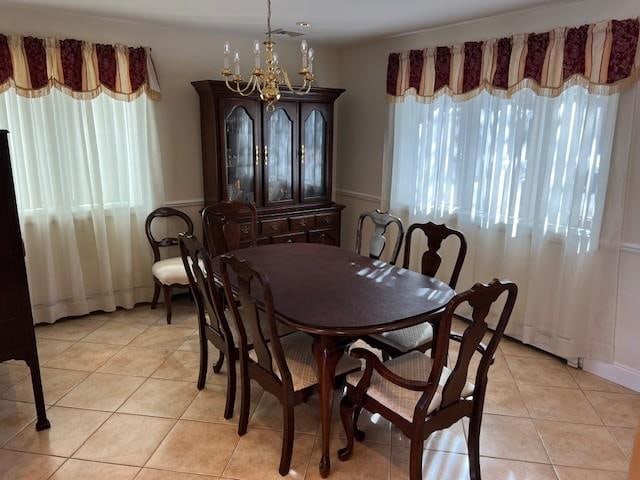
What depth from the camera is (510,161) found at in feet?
11.0

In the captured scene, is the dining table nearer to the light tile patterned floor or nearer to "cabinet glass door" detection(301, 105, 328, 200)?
the light tile patterned floor

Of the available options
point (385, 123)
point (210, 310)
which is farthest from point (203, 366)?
point (385, 123)

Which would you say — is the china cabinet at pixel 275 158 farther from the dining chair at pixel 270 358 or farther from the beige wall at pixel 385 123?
the dining chair at pixel 270 358

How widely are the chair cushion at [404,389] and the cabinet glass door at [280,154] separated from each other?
233 centimetres

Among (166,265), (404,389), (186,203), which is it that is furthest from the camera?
(186,203)

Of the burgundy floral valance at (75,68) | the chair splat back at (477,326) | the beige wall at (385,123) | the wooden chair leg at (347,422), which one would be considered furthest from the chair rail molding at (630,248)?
the burgundy floral valance at (75,68)

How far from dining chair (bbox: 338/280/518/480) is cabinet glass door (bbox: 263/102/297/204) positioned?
92.6 inches

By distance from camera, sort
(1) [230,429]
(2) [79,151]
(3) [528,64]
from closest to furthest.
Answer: (1) [230,429], (3) [528,64], (2) [79,151]

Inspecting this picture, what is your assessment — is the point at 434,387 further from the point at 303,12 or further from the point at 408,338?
the point at 303,12

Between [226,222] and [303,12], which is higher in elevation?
[303,12]

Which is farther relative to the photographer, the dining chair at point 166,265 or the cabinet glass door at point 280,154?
the cabinet glass door at point 280,154

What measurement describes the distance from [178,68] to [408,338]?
2.93m

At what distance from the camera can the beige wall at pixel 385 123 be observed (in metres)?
2.79

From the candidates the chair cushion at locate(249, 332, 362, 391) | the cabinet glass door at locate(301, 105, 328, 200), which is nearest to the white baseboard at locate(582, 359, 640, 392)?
the chair cushion at locate(249, 332, 362, 391)
